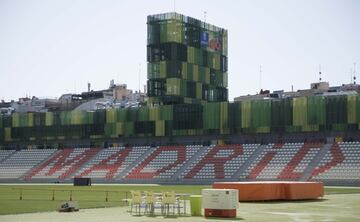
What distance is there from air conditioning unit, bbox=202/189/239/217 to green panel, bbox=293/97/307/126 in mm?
56027

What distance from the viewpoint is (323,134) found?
8469 centimetres

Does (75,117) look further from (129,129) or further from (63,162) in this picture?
(129,129)

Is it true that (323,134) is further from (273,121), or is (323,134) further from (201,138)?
(201,138)

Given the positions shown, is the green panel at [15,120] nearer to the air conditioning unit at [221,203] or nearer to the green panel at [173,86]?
the green panel at [173,86]

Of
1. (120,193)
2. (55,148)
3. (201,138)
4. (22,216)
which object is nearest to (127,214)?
(22,216)

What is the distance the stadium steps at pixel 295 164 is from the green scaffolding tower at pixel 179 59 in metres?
24.3

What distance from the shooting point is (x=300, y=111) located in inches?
3354

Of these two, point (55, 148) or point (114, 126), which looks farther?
point (55, 148)

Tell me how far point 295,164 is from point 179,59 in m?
28.4

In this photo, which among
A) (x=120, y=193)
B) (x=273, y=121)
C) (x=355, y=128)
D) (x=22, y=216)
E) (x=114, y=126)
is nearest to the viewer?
(x=22, y=216)

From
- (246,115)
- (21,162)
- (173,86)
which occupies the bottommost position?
(21,162)

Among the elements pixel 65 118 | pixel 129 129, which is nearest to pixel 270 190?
pixel 129 129

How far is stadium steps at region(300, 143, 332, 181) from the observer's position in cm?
7638

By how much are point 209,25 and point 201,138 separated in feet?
67.6
